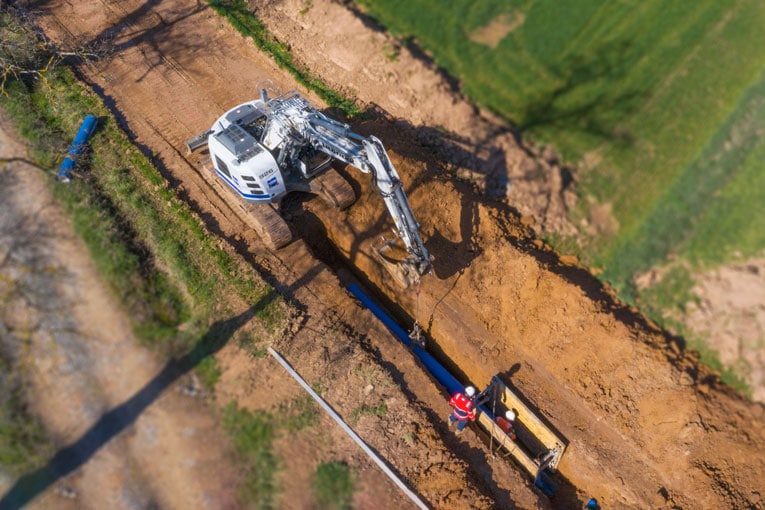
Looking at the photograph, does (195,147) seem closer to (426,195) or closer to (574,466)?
(426,195)

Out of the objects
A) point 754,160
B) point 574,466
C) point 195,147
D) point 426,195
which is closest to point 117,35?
point 195,147

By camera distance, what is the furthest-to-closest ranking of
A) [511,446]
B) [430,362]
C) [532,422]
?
[430,362], [532,422], [511,446]

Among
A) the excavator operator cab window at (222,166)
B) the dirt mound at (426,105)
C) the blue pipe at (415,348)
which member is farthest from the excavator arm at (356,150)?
the dirt mound at (426,105)

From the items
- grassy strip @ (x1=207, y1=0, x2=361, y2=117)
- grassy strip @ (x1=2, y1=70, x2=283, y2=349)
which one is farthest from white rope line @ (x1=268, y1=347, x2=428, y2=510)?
grassy strip @ (x1=207, y1=0, x2=361, y2=117)

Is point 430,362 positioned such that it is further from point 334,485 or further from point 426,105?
point 426,105

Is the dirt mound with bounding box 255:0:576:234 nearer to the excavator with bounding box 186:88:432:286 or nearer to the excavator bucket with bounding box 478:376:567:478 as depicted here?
the excavator with bounding box 186:88:432:286

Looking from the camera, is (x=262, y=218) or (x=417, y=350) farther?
(x=262, y=218)

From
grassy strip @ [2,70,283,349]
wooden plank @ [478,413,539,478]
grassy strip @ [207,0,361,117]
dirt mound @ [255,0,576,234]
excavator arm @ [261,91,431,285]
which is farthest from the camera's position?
grassy strip @ [207,0,361,117]

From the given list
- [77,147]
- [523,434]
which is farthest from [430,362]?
[77,147]
